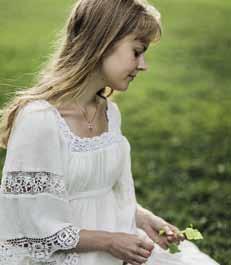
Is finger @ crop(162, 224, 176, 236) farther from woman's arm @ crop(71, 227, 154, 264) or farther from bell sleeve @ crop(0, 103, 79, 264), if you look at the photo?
bell sleeve @ crop(0, 103, 79, 264)

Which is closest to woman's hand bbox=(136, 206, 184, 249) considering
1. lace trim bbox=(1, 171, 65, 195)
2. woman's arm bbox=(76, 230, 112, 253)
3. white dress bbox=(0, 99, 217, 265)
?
white dress bbox=(0, 99, 217, 265)

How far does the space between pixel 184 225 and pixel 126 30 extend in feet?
9.46

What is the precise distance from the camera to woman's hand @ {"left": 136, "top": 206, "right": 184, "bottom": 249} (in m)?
4.05

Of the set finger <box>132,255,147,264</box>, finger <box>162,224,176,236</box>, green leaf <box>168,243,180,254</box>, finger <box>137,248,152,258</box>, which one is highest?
finger <box>162,224,176,236</box>

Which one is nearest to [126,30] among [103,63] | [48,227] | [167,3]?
[103,63]

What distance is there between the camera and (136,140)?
26.7 ft

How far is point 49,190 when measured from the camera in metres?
3.66

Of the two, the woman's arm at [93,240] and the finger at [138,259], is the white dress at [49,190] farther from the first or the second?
the finger at [138,259]

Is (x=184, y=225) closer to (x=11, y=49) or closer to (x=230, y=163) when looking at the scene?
(x=230, y=163)

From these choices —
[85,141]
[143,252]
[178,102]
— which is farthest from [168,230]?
[178,102]

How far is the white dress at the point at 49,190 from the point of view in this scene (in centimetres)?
363

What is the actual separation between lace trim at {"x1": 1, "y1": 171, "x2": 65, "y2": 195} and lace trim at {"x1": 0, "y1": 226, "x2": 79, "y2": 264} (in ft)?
0.51

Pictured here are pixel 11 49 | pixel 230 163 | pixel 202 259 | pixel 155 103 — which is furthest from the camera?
A: pixel 11 49

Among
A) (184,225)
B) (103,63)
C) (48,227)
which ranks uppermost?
(103,63)
